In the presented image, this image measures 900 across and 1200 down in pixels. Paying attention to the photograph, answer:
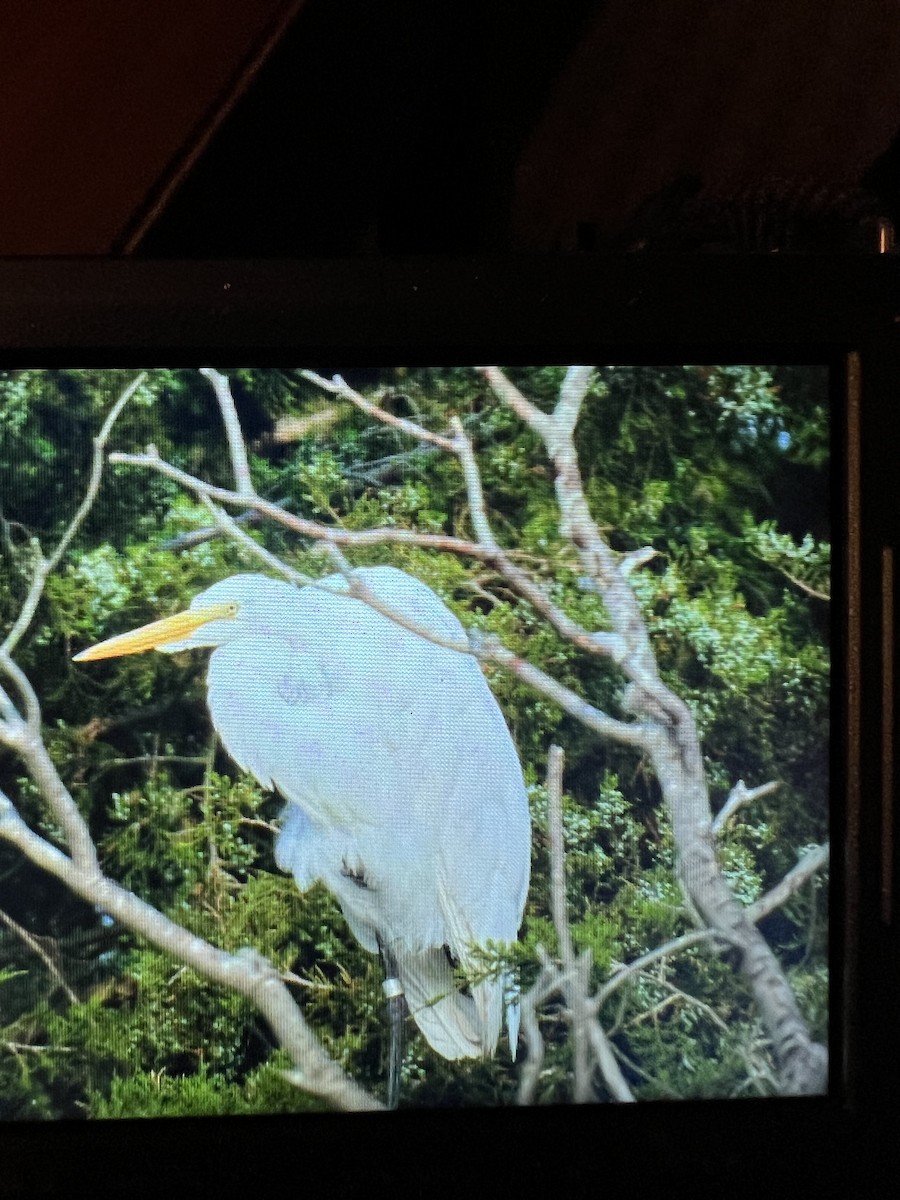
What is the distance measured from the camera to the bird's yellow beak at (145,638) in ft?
1.70

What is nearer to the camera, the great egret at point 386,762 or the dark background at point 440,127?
the great egret at point 386,762

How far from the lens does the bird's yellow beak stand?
0.52 meters

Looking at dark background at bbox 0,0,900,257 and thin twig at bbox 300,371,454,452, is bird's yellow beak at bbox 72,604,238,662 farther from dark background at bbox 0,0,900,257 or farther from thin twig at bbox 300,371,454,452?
dark background at bbox 0,0,900,257

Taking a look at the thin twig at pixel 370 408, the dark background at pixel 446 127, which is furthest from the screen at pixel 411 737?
the dark background at pixel 446 127

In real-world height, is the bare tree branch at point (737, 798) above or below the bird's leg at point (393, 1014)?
above

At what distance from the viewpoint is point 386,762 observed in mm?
512

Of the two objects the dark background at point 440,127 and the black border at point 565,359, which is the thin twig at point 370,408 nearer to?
the black border at point 565,359

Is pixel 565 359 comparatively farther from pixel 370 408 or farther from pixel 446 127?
pixel 446 127

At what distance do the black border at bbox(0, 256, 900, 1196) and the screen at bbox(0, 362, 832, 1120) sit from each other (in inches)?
0.5

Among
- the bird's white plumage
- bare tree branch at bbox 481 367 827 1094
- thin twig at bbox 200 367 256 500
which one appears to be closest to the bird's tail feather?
the bird's white plumage

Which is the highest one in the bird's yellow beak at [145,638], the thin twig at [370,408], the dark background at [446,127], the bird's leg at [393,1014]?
the dark background at [446,127]

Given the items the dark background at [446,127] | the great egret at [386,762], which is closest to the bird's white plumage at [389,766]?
the great egret at [386,762]

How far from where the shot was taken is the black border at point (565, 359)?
0.51m

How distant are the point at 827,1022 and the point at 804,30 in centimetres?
54
